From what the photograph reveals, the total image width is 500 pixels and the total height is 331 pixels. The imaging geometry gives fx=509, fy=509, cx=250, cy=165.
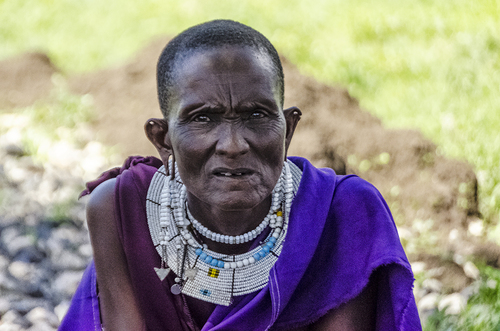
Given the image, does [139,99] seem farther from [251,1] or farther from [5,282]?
[5,282]

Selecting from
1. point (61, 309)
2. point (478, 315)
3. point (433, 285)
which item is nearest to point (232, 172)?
point (478, 315)

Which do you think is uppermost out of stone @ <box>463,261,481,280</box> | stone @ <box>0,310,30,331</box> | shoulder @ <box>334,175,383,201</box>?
shoulder @ <box>334,175,383,201</box>

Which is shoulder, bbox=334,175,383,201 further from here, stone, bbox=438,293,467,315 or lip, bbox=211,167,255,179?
stone, bbox=438,293,467,315

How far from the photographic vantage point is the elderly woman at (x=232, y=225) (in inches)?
69.3

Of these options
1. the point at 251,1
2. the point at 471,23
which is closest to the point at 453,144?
the point at 471,23

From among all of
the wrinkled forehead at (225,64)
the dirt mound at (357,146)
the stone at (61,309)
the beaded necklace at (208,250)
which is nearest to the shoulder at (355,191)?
the beaded necklace at (208,250)

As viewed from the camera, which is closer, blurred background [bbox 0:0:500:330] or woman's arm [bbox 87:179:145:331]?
woman's arm [bbox 87:179:145:331]

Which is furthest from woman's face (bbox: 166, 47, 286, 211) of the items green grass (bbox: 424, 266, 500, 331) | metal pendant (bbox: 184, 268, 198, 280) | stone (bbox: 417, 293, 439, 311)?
stone (bbox: 417, 293, 439, 311)

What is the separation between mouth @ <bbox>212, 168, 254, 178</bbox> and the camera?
1.77 meters

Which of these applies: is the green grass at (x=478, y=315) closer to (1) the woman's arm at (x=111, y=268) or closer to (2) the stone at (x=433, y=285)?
(2) the stone at (x=433, y=285)

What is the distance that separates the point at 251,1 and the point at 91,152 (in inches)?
111

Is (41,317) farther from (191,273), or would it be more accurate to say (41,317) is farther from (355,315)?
(355,315)

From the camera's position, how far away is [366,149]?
166 inches

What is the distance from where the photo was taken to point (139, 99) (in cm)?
555
